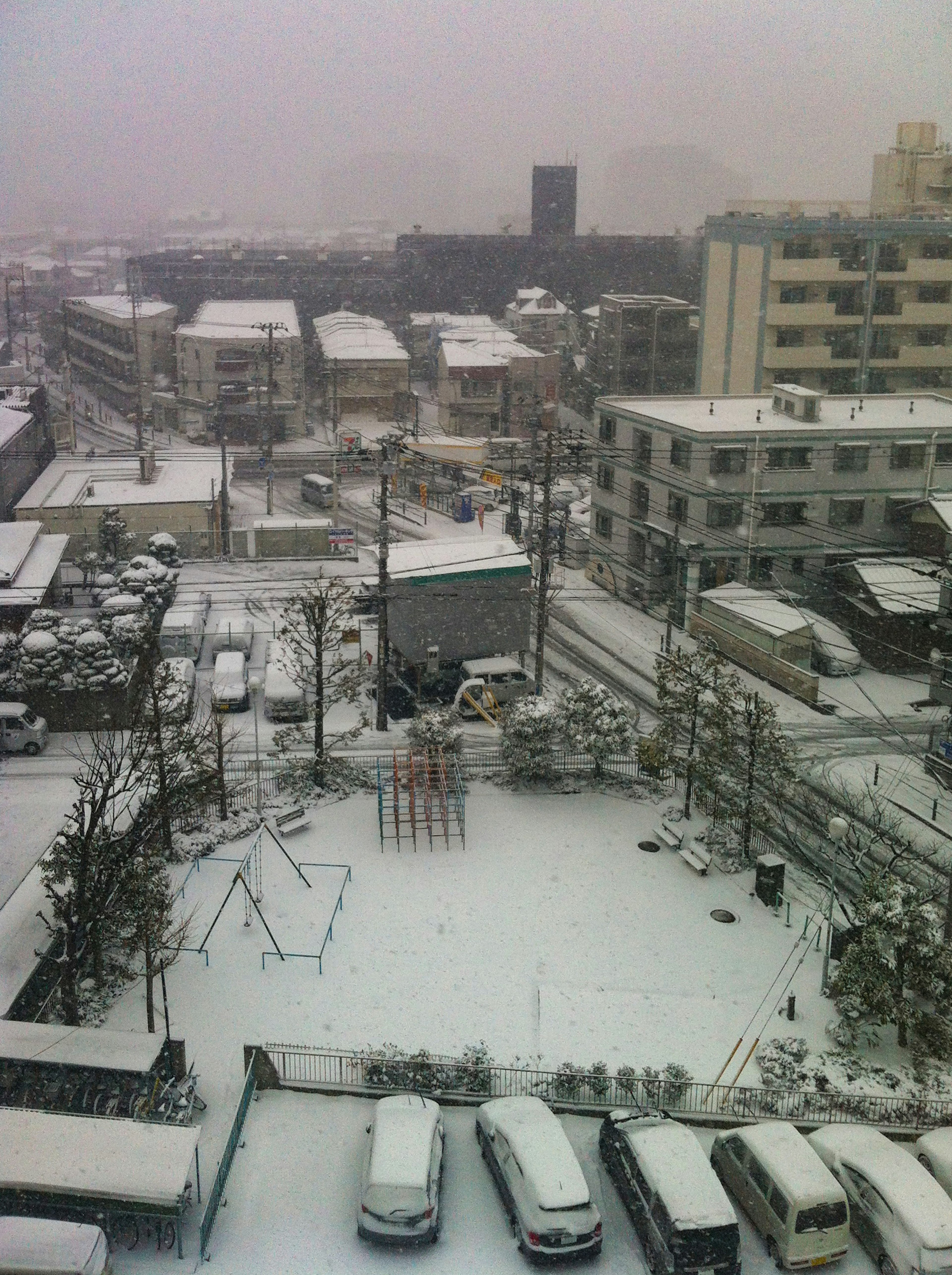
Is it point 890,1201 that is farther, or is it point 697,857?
point 697,857

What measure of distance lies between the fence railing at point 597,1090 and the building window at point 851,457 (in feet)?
48.5

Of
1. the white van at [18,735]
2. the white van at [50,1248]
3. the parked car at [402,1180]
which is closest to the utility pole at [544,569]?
the white van at [18,735]

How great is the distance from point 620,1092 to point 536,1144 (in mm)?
1453

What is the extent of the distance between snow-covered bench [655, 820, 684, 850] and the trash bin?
1.34 meters

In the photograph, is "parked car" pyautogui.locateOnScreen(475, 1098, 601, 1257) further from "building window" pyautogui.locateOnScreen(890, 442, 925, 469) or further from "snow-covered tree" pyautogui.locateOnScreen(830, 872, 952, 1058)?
"building window" pyautogui.locateOnScreen(890, 442, 925, 469)

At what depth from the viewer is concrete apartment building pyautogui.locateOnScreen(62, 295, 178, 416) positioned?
43031 mm

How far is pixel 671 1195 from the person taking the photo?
8.14 m

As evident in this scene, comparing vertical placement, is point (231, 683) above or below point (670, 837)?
above

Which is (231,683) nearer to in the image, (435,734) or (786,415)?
(435,734)

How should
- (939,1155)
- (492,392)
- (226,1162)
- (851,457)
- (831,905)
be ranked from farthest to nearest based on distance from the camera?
(492,392) < (851,457) < (831,905) < (939,1155) < (226,1162)

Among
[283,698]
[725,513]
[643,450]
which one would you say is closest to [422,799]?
[283,698]

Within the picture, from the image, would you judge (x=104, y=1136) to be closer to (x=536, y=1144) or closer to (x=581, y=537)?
(x=536, y=1144)

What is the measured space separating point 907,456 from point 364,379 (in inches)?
874

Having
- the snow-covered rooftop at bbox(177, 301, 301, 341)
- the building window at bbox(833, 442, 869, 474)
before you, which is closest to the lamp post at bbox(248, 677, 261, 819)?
the building window at bbox(833, 442, 869, 474)
